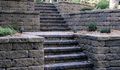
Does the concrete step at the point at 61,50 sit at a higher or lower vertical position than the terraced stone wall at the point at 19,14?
lower

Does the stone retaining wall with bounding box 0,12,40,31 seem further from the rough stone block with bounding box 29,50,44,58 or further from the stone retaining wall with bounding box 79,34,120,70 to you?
the rough stone block with bounding box 29,50,44,58

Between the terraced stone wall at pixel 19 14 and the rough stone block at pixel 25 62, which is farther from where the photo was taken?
the terraced stone wall at pixel 19 14

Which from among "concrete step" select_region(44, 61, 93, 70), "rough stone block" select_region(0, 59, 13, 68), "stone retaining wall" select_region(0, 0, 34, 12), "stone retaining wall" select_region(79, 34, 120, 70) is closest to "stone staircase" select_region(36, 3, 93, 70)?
"concrete step" select_region(44, 61, 93, 70)

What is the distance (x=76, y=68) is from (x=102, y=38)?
3.64ft

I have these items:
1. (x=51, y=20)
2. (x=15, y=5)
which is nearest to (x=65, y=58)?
(x=15, y=5)

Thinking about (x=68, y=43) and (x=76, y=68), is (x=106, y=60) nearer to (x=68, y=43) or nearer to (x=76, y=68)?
(x=76, y=68)

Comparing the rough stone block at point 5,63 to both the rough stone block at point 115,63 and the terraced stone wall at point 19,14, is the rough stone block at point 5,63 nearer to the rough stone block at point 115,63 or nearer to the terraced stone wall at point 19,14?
the rough stone block at point 115,63

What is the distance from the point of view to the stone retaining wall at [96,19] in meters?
9.87

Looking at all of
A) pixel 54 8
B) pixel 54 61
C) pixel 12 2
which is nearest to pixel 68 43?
pixel 54 61

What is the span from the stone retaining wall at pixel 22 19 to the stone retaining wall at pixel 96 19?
180 centimetres

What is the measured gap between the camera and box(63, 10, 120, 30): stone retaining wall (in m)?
9.87

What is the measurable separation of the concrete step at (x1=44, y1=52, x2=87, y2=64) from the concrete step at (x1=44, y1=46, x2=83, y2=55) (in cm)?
22

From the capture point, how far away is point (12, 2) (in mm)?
10930

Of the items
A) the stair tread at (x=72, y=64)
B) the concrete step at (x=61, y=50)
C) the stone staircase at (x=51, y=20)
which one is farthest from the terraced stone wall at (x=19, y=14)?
the stair tread at (x=72, y=64)
